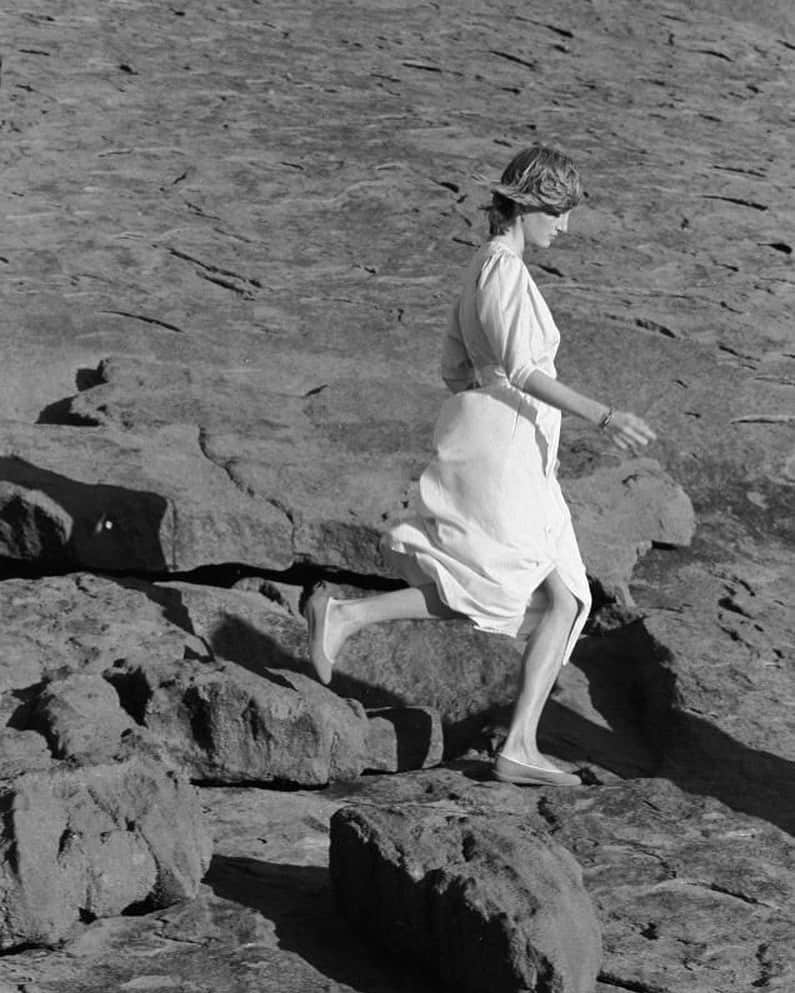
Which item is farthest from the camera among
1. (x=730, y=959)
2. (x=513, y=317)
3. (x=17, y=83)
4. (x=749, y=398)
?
(x=17, y=83)

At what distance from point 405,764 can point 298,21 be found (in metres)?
6.20

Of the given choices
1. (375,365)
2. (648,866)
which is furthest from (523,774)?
(375,365)

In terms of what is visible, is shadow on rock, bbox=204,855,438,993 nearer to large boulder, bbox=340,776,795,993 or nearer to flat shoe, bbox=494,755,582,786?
large boulder, bbox=340,776,795,993

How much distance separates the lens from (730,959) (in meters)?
3.87

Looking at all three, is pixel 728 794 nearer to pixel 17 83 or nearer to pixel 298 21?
pixel 17 83

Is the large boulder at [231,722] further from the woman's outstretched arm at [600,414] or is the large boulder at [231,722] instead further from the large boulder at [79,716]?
the woman's outstretched arm at [600,414]

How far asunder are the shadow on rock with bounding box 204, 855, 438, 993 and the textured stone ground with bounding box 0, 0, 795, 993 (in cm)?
1

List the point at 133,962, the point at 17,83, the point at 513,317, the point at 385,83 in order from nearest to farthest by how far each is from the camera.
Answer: the point at 133,962
the point at 513,317
the point at 17,83
the point at 385,83

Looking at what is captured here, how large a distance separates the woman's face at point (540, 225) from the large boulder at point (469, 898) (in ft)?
5.12

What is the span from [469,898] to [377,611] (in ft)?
4.28

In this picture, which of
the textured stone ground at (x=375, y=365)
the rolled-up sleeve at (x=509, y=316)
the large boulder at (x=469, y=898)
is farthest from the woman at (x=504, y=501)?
the large boulder at (x=469, y=898)

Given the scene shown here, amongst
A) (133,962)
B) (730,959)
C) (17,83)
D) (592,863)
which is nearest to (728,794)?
(592,863)

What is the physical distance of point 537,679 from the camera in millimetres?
4703

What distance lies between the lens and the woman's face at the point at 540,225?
4695 millimetres
